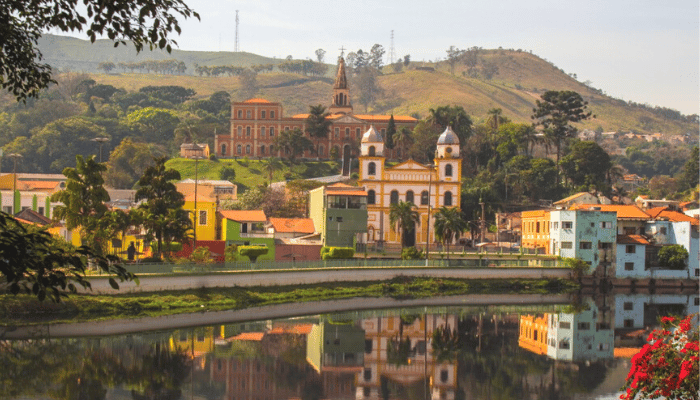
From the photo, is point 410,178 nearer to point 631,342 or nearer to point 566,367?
point 631,342

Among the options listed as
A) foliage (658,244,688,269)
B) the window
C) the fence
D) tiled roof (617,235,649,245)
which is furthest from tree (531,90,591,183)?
the fence

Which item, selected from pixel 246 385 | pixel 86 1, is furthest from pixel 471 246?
pixel 86 1

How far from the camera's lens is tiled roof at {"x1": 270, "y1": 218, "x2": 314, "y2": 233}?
260 ft

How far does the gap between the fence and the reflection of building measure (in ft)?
33.4

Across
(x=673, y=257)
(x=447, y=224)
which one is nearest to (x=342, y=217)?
(x=447, y=224)

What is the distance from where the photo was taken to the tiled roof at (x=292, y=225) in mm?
79188

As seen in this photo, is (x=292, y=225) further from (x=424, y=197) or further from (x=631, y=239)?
(x=631, y=239)

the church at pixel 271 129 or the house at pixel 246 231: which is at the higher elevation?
the church at pixel 271 129

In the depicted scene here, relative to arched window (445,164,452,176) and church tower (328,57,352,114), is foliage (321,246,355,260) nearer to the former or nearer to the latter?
arched window (445,164,452,176)

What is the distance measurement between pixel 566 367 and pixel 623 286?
34.2 m

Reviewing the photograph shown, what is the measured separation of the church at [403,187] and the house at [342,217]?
28.1 ft

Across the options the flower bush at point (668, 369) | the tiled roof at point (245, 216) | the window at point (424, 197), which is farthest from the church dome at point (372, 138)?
the flower bush at point (668, 369)

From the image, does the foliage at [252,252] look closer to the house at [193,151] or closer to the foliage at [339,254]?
the foliage at [339,254]

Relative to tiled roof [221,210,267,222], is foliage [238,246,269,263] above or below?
below
